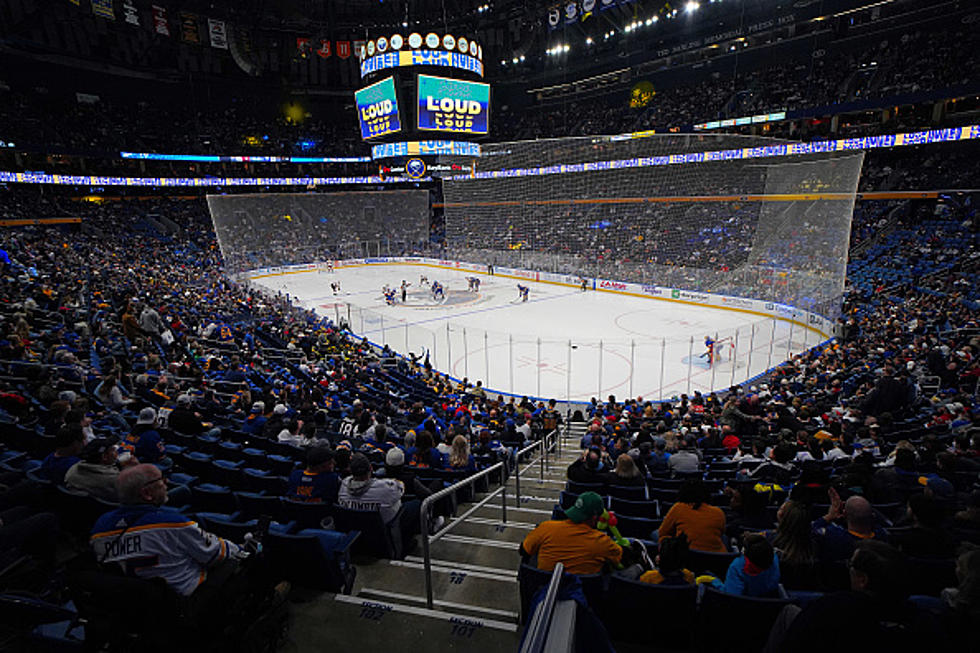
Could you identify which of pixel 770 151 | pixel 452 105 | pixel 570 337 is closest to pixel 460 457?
pixel 570 337

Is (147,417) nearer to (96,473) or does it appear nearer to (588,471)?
(96,473)

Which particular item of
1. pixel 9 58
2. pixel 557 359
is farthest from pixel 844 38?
pixel 9 58

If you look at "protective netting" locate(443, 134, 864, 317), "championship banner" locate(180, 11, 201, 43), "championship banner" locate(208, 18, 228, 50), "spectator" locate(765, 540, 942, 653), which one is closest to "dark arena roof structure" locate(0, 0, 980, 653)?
"spectator" locate(765, 540, 942, 653)

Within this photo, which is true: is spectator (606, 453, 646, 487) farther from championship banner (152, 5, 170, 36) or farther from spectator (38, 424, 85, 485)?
championship banner (152, 5, 170, 36)

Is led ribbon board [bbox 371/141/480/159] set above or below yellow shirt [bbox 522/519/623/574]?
above

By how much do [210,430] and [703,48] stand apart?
52.7 meters

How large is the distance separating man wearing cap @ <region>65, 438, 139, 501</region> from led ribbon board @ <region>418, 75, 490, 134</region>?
2924 cm

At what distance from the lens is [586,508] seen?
122 inches

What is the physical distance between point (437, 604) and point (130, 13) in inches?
2204

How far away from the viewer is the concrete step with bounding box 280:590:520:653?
2.86 meters

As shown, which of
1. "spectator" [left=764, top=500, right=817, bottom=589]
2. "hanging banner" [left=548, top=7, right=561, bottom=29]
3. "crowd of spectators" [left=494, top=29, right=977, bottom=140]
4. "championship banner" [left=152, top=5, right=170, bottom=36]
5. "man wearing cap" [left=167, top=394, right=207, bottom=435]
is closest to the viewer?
Answer: "spectator" [left=764, top=500, right=817, bottom=589]

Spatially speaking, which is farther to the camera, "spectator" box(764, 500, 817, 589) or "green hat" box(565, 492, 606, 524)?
"spectator" box(764, 500, 817, 589)

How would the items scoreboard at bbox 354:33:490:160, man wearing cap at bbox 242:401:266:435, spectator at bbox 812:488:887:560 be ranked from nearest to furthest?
spectator at bbox 812:488:887:560, man wearing cap at bbox 242:401:266:435, scoreboard at bbox 354:33:490:160

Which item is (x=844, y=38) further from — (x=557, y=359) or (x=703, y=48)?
(x=557, y=359)
